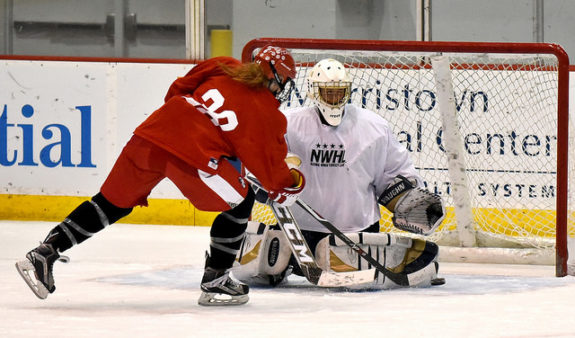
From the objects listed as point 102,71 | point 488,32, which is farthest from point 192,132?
point 488,32

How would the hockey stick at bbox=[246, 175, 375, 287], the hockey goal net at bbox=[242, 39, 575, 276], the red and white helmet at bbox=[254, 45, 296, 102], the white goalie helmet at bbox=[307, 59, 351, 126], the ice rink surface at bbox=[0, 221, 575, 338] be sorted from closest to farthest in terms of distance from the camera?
the ice rink surface at bbox=[0, 221, 575, 338], the red and white helmet at bbox=[254, 45, 296, 102], the hockey stick at bbox=[246, 175, 375, 287], the white goalie helmet at bbox=[307, 59, 351, 126], the hockey goal net at bbox=[242, 39, 575, 276]

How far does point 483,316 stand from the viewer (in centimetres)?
304

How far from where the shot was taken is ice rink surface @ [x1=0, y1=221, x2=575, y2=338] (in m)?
2.79

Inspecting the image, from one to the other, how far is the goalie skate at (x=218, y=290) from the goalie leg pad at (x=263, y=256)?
42 centimetres

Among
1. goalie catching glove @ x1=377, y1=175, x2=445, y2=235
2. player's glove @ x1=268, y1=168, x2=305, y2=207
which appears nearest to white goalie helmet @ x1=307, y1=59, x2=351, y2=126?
goalie catching glove @ x1=377, y1=175, x2=445, y2=235

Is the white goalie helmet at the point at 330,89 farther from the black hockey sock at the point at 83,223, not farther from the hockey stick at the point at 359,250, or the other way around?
the black hockey sock at the point at 83,223

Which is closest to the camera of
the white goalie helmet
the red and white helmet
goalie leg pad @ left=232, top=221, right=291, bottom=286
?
the red and white helmet

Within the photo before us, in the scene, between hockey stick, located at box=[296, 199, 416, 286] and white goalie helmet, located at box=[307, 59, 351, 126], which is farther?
white goalie helmet, located at box=[307, 59, 351, 126]

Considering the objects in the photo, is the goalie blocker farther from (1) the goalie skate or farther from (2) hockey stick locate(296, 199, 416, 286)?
(1) the goalie skate

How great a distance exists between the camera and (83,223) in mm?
3203

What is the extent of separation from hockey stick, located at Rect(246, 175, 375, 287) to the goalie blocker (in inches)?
1.7

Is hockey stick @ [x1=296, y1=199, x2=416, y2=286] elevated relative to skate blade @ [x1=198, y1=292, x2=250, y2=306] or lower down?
elevated

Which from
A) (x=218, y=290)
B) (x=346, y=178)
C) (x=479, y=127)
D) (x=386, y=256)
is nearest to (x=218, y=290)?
(x=218, y=290)

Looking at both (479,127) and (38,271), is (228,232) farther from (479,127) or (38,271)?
(479,127)
